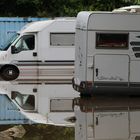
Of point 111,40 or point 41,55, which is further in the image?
point 41,55

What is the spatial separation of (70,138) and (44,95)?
7.15 meters

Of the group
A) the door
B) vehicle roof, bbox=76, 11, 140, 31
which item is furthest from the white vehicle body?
vehicle roof, bbox=76, 11, 140, 31

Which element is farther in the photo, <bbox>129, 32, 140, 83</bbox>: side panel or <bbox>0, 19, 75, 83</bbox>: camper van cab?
<bbox>0, 19, 75, 83</bbox>: camper van cab

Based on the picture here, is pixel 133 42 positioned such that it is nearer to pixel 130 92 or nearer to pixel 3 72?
pixel 130 92

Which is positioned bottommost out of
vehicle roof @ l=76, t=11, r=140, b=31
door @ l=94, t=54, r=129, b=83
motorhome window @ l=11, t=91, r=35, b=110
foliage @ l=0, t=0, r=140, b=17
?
motorhome window @ l=11, t=91, r=35, b=110

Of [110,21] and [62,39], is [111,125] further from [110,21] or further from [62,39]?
[62,39]

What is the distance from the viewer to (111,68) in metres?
17.3

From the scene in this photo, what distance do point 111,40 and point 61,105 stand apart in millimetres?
2421

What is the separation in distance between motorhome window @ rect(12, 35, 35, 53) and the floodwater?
949cm

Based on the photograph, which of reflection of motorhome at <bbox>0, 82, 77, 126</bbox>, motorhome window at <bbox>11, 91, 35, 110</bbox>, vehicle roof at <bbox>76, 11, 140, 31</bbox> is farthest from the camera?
vehicle roof at <bbox>76, 11, 140, 31</bbox>

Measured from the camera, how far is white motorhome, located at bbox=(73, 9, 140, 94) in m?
17.2

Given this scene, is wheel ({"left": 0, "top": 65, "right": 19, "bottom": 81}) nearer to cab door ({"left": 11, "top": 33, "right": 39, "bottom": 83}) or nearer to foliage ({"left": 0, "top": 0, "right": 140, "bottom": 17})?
cab door ({"left": 11, "top": 33, "right": 39, "bottom": 83})

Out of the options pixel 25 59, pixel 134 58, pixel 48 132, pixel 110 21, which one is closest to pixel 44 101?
pixel 134 58

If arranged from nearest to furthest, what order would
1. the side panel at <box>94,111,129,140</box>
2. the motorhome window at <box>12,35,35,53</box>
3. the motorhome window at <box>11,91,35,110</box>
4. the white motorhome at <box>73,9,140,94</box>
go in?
the side panel at <box>94,111,129,140</box> → the motorhome window at <box>11,91,35,110</box> → the white motorhome at <box>73,9,140,94</box> → the motorhome window at <box>12,35,35,53</box>
